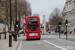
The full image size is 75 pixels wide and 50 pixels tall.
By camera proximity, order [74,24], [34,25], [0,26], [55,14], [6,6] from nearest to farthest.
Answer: [34,25], [6,6], [0,26], [74,24], [55,14]

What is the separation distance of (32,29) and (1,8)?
44.3ft

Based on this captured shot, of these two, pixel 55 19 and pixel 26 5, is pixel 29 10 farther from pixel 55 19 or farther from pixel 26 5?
pixel 55 19

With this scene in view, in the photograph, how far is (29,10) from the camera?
60312 millimetres

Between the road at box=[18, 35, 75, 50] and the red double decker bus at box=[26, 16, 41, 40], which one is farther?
the red double decker bus at box=[26, 16, 41, 40]

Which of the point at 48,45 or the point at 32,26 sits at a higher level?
the point at 32,26

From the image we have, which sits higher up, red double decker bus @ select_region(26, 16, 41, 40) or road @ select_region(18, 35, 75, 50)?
red double decker bus @ select_region(26, 16, 41, 40)

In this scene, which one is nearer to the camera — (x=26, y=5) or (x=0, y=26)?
(x=0, y=26)

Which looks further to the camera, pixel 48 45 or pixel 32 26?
pixel 32 26

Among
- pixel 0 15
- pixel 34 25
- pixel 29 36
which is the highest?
pixel 0 15

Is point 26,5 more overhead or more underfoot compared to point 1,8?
more overhead

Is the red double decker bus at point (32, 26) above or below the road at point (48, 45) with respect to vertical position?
above

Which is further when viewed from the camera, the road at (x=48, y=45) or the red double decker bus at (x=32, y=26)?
the red double decker bus at (x=32, y=26)

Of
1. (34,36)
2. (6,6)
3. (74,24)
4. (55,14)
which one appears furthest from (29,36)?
(55,14)

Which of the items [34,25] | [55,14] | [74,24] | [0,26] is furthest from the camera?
[55,14]
